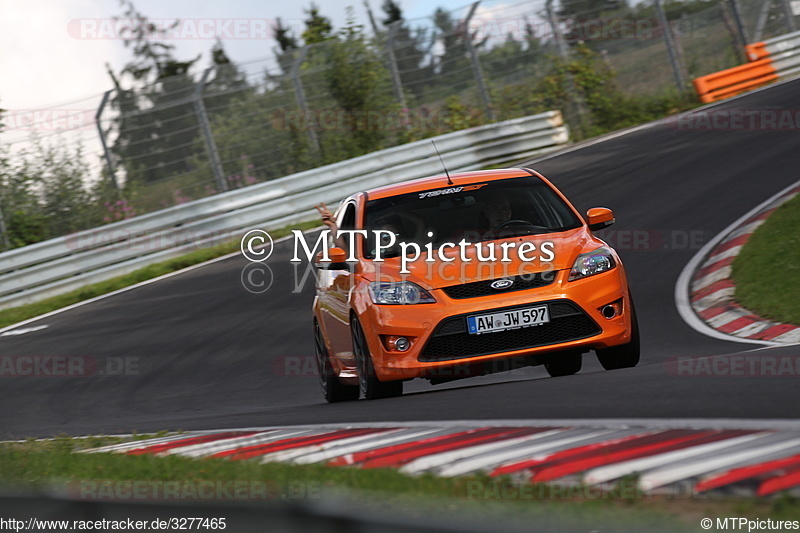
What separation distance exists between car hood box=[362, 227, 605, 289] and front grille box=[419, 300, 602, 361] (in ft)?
0.87

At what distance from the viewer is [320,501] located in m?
2.99

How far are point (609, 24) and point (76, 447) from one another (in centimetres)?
2077

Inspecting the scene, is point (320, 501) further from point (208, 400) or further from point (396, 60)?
point (396, 60)

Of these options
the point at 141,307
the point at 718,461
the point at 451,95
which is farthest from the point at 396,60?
the point at 718,461

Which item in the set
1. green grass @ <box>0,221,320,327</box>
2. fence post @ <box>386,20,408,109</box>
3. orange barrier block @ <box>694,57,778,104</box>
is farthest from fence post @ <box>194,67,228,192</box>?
orange barrier block @ <box>694,57,778,104</box>

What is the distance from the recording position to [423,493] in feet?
13.0

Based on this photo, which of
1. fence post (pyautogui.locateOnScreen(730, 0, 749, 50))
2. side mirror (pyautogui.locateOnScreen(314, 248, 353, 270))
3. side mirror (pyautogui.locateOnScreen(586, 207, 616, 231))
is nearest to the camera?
side mirror (pyautogui.locateOnScreen(314, 248, 353, 270))

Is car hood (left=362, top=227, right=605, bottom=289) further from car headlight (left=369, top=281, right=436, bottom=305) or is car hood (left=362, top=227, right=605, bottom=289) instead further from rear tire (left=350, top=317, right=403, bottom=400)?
rear tire (left=350, top=317, right=403, bottom=400)

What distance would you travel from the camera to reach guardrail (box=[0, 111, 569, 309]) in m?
18.0

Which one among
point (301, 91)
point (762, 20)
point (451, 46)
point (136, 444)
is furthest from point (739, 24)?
point (136, 444)

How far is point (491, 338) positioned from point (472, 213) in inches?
52.7

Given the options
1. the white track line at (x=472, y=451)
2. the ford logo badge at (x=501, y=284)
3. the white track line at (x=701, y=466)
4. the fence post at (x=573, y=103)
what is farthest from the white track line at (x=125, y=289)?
the white track line at (x=701, y=466)

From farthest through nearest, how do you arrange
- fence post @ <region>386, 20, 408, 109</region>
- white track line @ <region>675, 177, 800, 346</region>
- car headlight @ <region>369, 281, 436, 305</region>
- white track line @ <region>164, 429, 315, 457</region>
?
fence post @ <region>386, 20, 408, 109</region>
white track line @ <region>675, 177, 800, 346</region>
car headlight @ <region>369, 281, 436, 305</region>
white track line @ <region>164, 429, 315, 457</region>

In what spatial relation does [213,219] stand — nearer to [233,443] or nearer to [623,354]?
[623,354]
